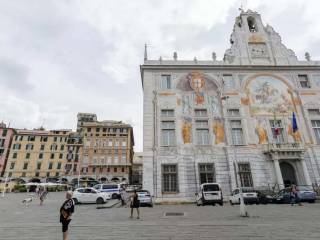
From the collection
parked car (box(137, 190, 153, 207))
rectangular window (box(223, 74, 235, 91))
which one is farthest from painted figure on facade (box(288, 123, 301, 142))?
parked car (box(137, 190, 153, 207))

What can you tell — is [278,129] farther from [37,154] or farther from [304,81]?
[37,154]

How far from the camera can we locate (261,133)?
24266 mm

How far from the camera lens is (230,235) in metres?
6.60

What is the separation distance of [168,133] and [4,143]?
59450 mm

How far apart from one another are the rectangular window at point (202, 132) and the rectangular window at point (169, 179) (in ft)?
13.9

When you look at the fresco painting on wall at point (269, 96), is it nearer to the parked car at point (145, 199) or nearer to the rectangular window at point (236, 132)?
the rectangular window at point (236, 132)

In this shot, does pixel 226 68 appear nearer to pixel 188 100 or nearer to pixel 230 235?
pixel 188 100

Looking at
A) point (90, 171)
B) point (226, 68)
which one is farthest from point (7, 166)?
point (226, 68)

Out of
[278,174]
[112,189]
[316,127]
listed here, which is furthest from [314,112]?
[112,189]

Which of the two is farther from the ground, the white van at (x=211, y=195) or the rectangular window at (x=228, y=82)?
the rectangular window at (x=228, y=82)

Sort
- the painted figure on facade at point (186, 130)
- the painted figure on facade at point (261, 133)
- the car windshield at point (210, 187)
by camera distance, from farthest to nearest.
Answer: the painted figure on facade at point (261, 133) → the painted figure on facade at point (186, 130) → the car windshield at point (210, 187)

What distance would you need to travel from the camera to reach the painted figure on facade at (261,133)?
2395cm

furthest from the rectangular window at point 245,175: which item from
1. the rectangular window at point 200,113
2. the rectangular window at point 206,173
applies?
the rectangular window at point 200,113

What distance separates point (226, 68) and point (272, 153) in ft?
38.8
